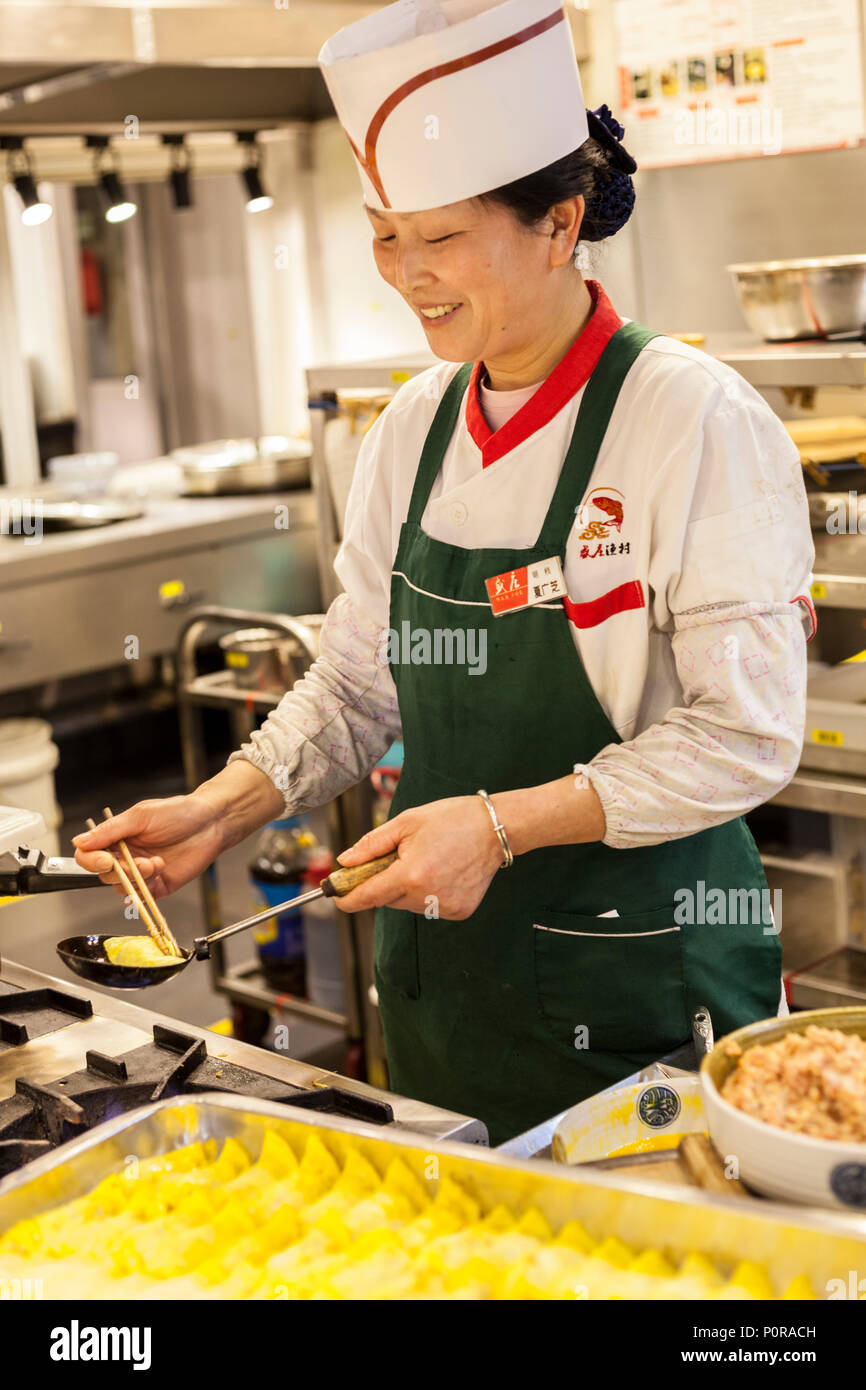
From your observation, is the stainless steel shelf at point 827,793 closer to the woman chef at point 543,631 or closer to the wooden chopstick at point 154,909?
the woman chef at point 543,631

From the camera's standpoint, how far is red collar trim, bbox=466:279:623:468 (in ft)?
5.45

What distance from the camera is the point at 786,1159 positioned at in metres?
1.00

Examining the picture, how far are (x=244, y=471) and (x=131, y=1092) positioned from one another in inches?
163

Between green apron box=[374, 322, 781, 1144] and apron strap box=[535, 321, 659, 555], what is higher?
apron strap box=[535, 321, 659, 555]

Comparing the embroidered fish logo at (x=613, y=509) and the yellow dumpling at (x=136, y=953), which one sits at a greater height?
the embroidered fish logo at (x=613, y=509)

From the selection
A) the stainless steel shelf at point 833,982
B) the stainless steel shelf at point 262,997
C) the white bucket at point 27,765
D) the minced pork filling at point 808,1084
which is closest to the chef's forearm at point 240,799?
the minced pork filling at point 808,1084

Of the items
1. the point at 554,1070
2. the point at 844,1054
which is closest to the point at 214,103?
the point at 554,1070

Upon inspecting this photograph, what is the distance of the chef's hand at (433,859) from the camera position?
4.67ft

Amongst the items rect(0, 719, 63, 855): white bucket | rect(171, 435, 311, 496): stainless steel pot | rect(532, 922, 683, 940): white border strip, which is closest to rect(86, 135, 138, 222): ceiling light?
rect(171, 435, 311, 496): stainless steel pot

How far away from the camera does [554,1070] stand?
66.5 inches

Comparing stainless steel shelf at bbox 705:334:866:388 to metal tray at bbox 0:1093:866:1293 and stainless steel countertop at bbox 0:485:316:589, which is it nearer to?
metal tray at bbox 0:1093:866:1293

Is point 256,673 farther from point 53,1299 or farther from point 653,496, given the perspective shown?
point 53,1299

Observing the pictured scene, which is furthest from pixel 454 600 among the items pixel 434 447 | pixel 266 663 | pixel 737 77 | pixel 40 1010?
pixel 737 77

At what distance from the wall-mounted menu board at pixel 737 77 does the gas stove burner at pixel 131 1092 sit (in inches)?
108
